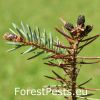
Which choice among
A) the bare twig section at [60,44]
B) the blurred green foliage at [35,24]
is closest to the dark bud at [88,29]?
the bare twig section at [60,44]

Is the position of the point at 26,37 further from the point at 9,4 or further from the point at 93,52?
the point at 9,4

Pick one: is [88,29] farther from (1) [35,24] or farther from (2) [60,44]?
(1) [35,24]

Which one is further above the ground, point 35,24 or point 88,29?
point 35,24

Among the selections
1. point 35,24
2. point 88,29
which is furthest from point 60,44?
point 35,24

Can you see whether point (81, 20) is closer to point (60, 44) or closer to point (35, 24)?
point (60, 44)

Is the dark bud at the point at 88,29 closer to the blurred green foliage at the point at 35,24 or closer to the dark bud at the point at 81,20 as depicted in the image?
the dark bud at the point at 81,20

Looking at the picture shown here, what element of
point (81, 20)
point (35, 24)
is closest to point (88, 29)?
point (81, 20)

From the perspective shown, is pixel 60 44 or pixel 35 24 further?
pixel 35 24

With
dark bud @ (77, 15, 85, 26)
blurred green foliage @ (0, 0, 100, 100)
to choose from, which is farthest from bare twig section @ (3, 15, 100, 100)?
blurred green foliage @ (0, 0, 100, 100)

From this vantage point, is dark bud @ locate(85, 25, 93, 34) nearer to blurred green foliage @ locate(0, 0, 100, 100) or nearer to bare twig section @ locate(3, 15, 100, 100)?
bare twig section @ locate(3, 15, 100, 100)
